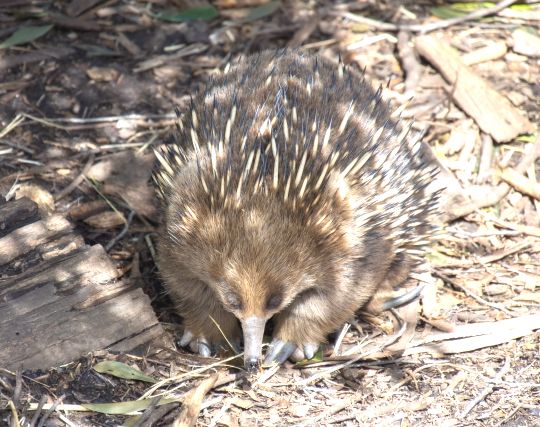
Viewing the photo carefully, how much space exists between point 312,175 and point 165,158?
2.68 feet

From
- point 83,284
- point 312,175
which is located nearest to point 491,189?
point 312,175

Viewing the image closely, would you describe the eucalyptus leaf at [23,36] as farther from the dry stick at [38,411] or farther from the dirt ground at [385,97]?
the dry stick at [38,411]

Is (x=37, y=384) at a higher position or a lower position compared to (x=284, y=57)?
lower

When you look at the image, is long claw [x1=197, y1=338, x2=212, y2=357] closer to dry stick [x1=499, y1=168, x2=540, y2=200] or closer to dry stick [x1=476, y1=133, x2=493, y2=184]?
dry stick [x1=476, y1=133, x2=493, y2=184]

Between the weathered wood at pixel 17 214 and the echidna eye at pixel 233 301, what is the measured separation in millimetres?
1231

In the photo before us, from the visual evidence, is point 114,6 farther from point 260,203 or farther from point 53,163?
point 260,203

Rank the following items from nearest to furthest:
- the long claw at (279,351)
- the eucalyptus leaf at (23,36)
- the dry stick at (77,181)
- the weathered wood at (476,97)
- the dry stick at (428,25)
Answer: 1. the long claw at (279,351)
2. the dry stick at (77,181)
3. the weathered wood at (476,97)
4. the eucalyptus leaf at (23,36)
5. the dry stick at (428,25)

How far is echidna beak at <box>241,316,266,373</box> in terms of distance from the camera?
12.2 feet

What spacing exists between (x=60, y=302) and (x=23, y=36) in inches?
103

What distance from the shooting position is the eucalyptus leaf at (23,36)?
5.91m

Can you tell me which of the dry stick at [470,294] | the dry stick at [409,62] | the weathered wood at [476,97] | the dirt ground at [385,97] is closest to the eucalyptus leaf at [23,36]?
the dirt ground at [385,97]

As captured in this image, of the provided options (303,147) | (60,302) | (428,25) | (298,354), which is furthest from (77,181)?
(428,25)

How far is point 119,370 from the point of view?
3910 mm

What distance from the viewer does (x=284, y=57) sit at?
4348 millimetres
